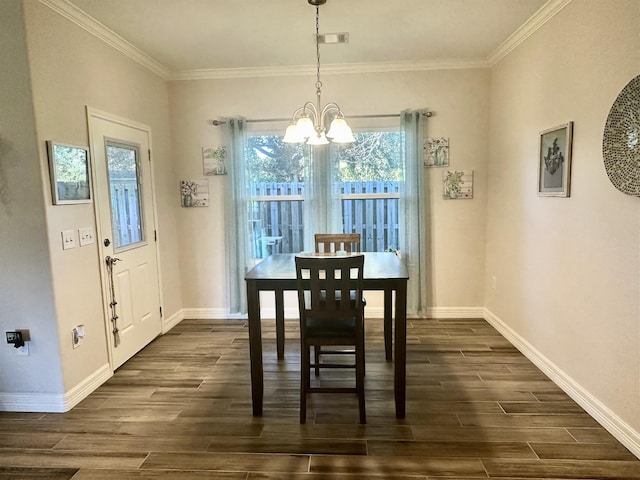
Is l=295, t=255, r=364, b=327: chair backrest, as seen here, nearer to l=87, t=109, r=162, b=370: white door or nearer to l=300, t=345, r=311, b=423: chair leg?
l=300, t=345, r=311, b=423: chair leg

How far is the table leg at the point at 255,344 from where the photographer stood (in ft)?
8.05

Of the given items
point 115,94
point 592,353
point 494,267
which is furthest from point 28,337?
point 494,267

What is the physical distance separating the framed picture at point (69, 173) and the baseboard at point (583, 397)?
11.9 feet

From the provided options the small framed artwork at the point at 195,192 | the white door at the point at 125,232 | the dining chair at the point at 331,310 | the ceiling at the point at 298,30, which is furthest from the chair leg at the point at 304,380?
the small framed artwork at the point at 195,192

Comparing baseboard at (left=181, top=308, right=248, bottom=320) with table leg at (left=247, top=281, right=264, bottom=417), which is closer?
table leg at (left=247, top=281, right=264, bottom=417)

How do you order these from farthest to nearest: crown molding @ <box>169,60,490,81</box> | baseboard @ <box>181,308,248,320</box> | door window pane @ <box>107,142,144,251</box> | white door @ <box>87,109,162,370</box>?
baseboard @ <box>181,308,248,320</box>
crown molding @ <box>169,60,490,81</box>
door window pane @ <box>107,142,144,251</box>
white door @ <box>87,109,162,370</box>

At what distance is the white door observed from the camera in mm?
3018

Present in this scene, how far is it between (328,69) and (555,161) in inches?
92.7

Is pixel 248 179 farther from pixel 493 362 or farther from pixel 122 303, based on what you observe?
pixel 493 362

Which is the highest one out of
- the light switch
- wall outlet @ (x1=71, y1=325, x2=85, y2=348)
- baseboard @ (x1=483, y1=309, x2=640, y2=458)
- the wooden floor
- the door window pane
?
the door window pane

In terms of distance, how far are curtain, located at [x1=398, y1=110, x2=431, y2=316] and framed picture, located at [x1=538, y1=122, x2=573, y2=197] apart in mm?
1221

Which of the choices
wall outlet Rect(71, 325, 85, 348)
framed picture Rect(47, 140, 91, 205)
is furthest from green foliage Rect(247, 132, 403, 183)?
wall outlet Rect(71, 325, 85, 348)

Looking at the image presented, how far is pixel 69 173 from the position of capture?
8.59 ft

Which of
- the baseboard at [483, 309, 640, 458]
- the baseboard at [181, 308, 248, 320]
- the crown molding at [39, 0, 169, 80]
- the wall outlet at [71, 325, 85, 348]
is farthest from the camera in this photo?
the baseboard at [181, 308, 248, 320]
